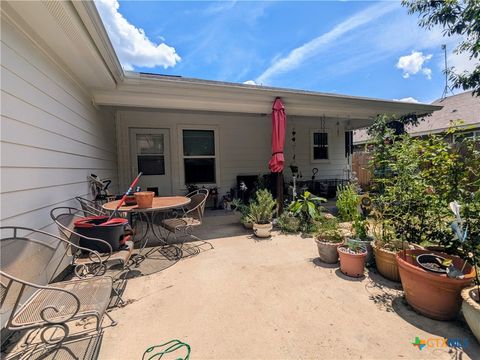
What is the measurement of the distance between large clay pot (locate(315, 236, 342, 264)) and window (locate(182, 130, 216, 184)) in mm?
4300

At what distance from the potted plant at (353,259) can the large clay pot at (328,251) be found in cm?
14

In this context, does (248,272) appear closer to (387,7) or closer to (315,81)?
(387,7)

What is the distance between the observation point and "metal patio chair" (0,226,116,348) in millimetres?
1233

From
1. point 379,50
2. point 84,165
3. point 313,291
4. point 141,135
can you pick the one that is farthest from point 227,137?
point 379,50

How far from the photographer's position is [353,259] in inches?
98.1

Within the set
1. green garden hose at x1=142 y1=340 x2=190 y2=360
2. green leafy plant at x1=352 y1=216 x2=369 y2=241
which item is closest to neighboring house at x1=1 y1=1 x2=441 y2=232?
green garden hose at x1=142 y1=340 x2=190 y2=360

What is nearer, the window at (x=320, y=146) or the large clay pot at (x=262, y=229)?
the large clay pot at (x=262, y=229)

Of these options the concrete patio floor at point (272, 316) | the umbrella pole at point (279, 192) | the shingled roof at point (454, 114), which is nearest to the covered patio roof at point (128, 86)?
the umbrella pole at point (279, 192)

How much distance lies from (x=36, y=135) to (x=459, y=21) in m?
7.64

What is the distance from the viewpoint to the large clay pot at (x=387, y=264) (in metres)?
2.41

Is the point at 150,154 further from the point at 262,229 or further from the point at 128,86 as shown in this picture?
the point at 262,229

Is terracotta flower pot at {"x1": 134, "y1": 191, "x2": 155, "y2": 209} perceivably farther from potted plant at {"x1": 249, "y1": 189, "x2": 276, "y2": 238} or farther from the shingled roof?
the shingled roof

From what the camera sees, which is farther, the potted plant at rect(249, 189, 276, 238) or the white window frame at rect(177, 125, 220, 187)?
the white window frame at rect(177, 125, 220, 187)

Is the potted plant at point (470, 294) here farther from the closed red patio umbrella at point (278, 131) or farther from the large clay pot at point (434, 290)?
the closed red patio umbrella at point (278, 131)
